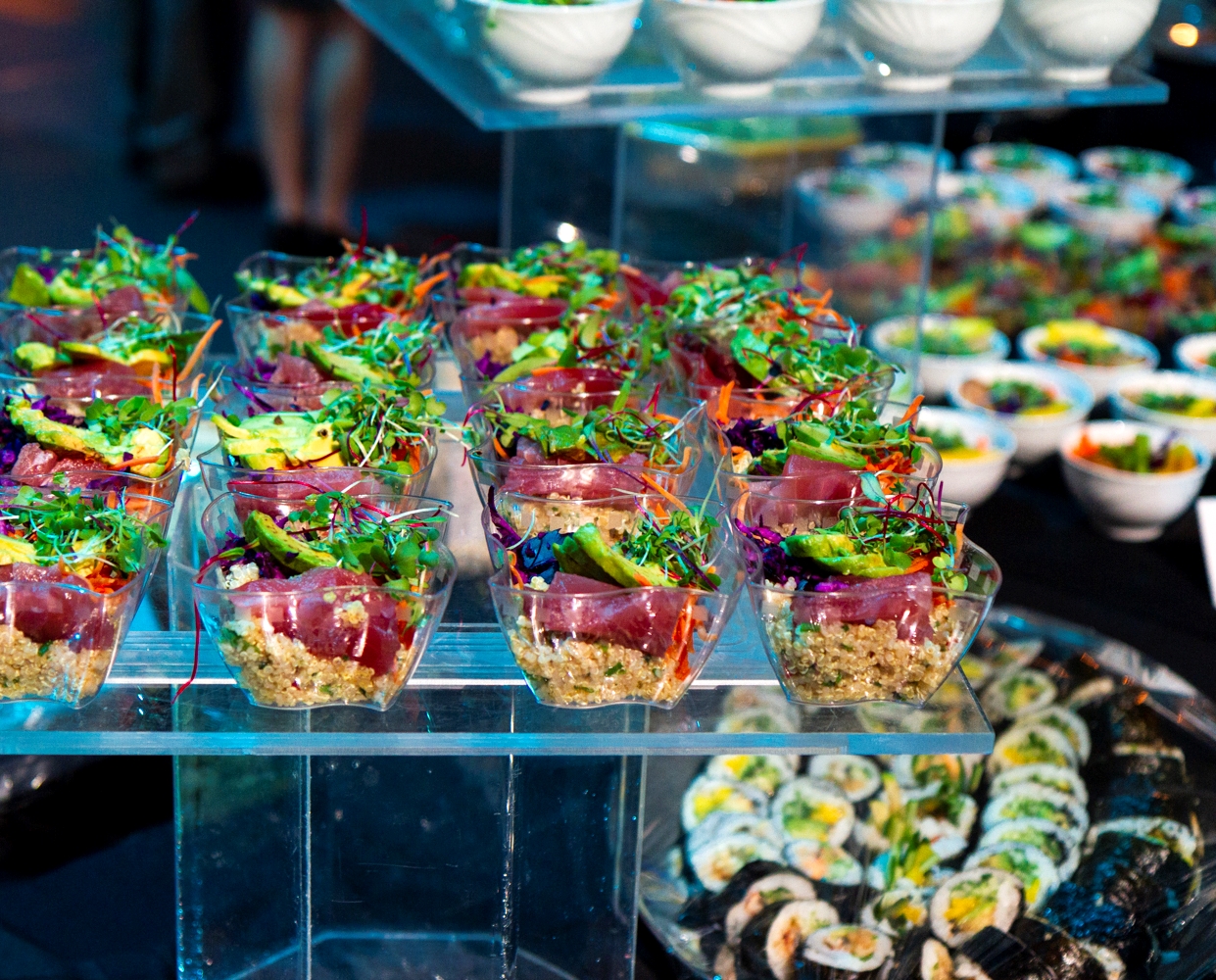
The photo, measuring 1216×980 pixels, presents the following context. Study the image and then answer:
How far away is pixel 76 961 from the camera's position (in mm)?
1830

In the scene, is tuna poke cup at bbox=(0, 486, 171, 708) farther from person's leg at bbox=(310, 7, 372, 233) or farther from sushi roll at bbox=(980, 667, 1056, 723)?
person's leg at bbox=(310, 7, 372, 233)

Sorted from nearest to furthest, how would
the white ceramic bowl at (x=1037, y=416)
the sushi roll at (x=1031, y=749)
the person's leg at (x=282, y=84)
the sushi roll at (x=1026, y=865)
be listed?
the sushi roll at (x=1026, y=865), the sushi roll at (x=1031, y=749), the white ceramic bowl at (x=1037, y=416), the person's leg at (x=282, y=84)

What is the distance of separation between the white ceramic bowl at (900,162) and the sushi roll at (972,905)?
1523 millimetres

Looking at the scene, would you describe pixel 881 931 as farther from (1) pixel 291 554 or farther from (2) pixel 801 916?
(1) pixel 291 554

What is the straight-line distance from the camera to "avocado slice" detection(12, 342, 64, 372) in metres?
1.94

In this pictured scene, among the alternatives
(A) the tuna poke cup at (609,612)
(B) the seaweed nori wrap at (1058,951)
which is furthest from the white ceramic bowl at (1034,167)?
(A) the tuna poke cup at (609,612)

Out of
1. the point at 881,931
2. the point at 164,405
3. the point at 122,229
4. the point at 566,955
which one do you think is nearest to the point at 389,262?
the point at 122,229

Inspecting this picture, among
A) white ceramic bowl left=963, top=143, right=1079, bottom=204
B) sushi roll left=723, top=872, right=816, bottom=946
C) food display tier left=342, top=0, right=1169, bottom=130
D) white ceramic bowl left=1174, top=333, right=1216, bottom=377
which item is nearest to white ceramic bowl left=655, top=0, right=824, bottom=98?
food display tier left=342, top=0, right=1169, bottom=130

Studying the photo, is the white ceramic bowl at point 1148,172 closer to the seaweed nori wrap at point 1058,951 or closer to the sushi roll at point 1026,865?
the sushi roll at point 1026,865

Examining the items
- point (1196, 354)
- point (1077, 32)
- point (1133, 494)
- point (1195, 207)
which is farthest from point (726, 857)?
point (1195, 207)

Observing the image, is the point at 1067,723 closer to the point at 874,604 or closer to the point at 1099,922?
the point at 1099,922

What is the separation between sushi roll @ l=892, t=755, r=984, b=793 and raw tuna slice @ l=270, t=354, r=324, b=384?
1.06 meters

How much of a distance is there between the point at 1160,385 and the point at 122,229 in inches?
93.8

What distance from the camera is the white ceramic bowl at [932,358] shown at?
126 inches
